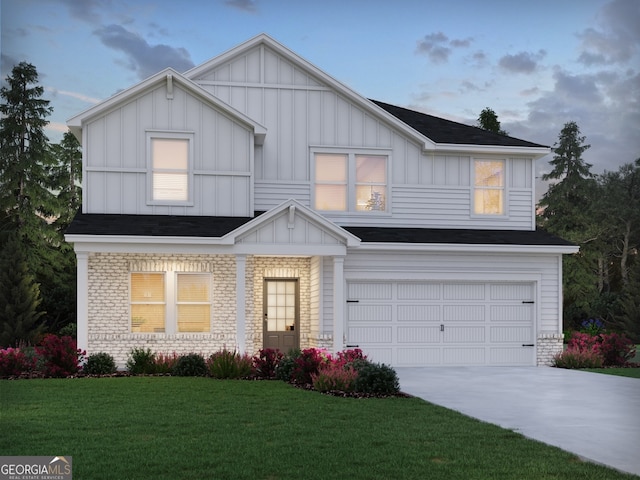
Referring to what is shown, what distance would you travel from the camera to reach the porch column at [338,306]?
1950 cm

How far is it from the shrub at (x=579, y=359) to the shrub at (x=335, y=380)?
8570 millimetres

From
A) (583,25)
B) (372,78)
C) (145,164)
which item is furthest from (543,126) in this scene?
(583,25)

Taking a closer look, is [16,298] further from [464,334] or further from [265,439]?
[265,439]

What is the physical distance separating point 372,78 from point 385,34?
7.56 feet

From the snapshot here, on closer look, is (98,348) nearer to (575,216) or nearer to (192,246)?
(192,246)

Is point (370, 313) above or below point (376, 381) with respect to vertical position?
above

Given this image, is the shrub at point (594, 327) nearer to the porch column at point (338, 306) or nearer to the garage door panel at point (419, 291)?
the garage door panel at point (419, 291)

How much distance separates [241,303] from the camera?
61.3 ft

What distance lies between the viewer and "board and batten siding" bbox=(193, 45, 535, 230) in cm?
2161

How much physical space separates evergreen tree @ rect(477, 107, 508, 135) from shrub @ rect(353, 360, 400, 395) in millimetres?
25524

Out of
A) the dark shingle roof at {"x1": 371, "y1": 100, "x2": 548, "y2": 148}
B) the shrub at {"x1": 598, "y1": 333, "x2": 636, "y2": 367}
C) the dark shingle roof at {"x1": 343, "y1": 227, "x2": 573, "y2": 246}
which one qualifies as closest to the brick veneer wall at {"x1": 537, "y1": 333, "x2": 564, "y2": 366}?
the shrub at {"x1": 598, "y1": 333, "x2": 636, "y2": 367}

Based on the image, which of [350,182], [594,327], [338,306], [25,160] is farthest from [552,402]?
[25,160]

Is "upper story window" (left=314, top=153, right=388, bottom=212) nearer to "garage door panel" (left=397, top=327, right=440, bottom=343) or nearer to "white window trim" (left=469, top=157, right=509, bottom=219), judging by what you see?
"white window trim" (left=469, top=157, right=509, bottom=219)

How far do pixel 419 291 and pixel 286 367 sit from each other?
5.79 m
